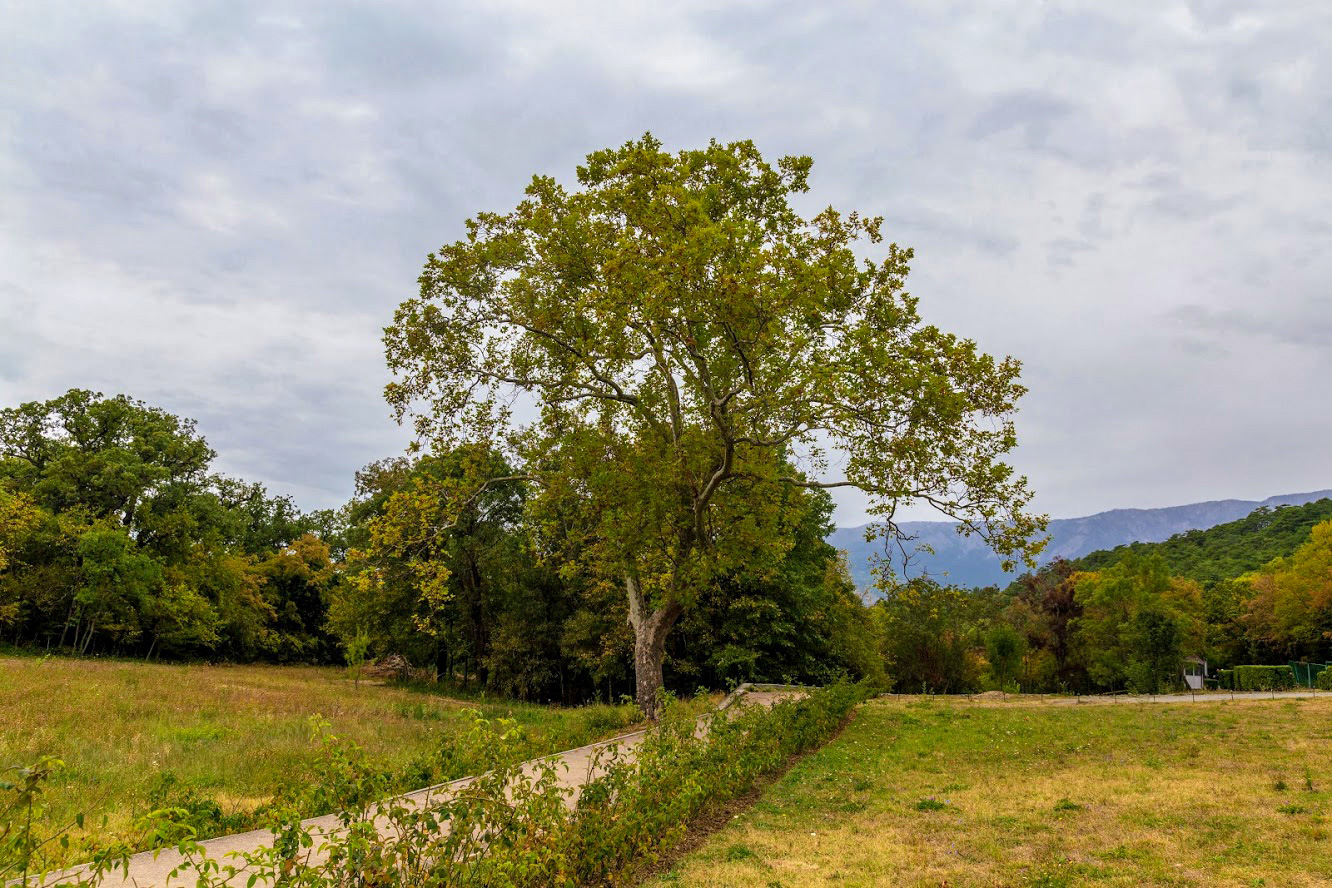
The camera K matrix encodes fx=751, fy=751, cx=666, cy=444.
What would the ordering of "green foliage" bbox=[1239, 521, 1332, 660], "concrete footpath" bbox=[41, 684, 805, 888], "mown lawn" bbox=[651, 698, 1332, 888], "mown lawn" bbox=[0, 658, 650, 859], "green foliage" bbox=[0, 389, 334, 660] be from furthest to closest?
"green foliage" bbox=[1239, 521, 1332, 660], "green foliage" bbox=[0, 389, 334, 660], "mown lawn" bbox=[0, 658, 650, 859], "mown lawn" bbox=[651, 698, 1332, 888], "concrete footpath" bbox=[41, 684, 805, 888]

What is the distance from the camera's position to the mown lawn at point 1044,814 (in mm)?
6449

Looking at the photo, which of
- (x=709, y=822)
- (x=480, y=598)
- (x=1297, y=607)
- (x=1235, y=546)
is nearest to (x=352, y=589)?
(x=480, y=598)

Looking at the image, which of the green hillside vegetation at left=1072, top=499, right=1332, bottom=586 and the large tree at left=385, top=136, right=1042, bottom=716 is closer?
the large tree at left=385, top=136, right=1042, bottom=716

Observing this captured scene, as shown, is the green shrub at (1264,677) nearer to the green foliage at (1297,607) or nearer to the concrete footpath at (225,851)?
the green foliage at (1297,607)

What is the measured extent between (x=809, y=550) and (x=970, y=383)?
733 inches

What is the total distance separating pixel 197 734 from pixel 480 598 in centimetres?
2233

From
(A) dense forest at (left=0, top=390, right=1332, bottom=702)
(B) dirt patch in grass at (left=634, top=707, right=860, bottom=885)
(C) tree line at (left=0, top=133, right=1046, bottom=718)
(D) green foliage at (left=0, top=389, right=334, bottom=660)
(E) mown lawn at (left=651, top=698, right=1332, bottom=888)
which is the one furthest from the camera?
(D) green foliage at (left=0, top=389, right=334, bottom=660)

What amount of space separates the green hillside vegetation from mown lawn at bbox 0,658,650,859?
60.8m

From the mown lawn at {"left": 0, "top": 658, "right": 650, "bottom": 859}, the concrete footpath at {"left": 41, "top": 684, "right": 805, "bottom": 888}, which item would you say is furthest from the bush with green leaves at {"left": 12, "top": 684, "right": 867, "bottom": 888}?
the mown lawn at {"left": 0, "top": 658, "right": 650, "bottom": 859}

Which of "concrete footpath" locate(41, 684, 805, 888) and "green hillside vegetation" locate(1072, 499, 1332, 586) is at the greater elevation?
"green hillside vegetation" locate(1072, 499, 1332, 586)

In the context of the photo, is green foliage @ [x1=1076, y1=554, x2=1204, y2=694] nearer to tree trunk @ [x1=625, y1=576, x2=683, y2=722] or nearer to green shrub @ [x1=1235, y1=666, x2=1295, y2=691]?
green shrub @ [x1=1235, y1=666, x2=1295, y2=691]

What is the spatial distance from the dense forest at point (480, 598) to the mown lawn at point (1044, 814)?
131 inches

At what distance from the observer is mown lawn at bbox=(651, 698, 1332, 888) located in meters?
6.45

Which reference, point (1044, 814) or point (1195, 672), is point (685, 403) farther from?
point (1195, 672)
